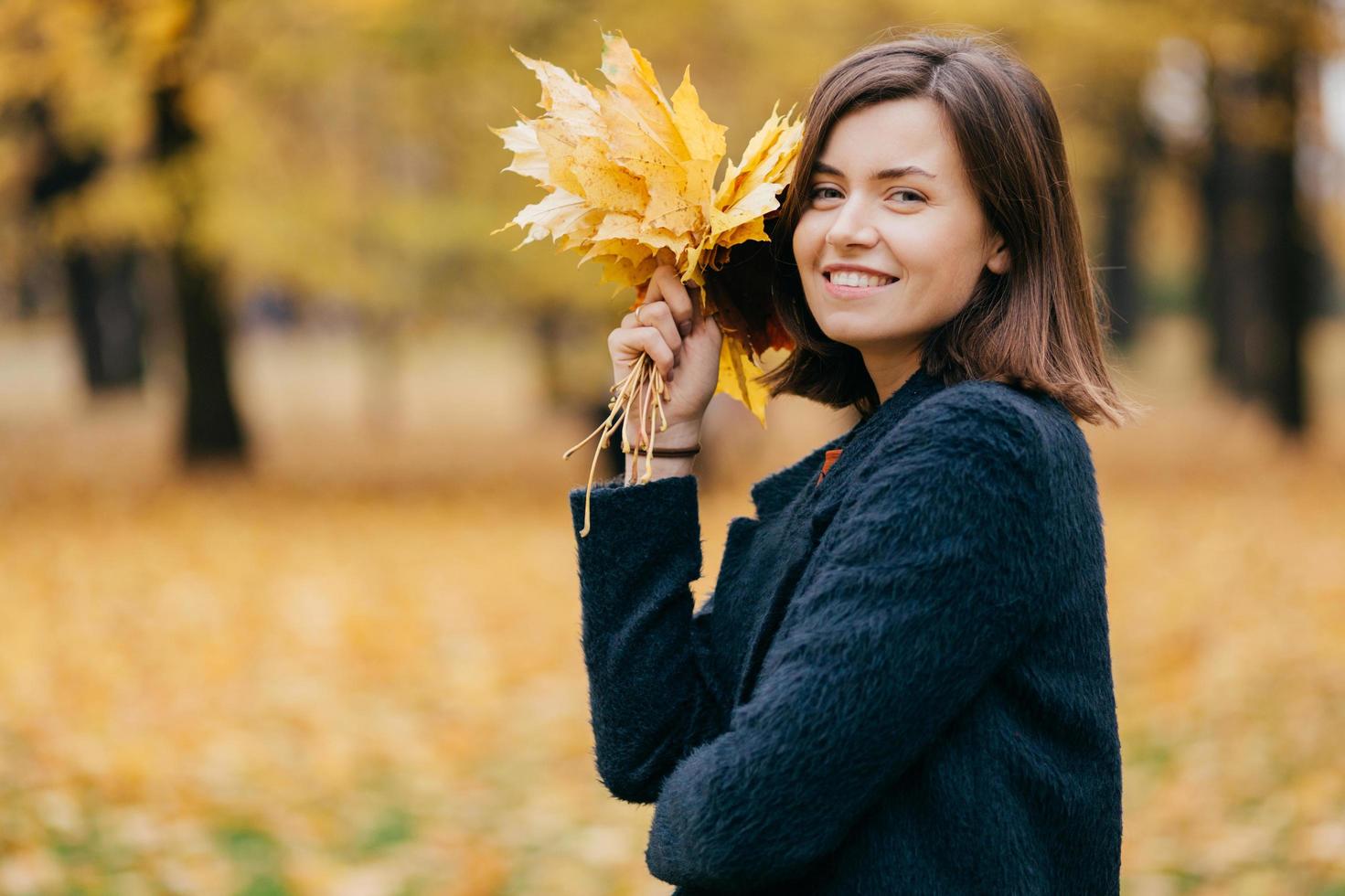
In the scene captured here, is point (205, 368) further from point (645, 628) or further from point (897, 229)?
point (897, 229)

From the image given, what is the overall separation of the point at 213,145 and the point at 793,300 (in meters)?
10.7

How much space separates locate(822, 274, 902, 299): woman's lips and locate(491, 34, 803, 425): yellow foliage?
5.3 inches

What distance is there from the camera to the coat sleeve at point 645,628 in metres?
1.82

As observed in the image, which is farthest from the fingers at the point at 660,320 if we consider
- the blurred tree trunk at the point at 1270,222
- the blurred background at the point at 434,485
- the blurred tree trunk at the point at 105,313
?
the blurred tree trunk at the point at 105,313

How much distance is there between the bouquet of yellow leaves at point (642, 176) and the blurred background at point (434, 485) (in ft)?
1.23

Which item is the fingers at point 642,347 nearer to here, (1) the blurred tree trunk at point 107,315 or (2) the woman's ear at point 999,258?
(2) the woman's ear at point 999,258

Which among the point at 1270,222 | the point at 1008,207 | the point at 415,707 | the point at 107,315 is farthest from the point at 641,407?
the point at 107,315

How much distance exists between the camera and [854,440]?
176cm

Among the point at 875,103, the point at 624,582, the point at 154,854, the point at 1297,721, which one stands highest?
the point at 875,103

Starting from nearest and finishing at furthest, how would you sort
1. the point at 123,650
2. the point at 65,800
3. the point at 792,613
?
the point at 792,613
the point at 65,800
the point at 123,650

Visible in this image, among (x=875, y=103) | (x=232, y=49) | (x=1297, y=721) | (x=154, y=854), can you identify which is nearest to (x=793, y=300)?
(x=875, y=103)

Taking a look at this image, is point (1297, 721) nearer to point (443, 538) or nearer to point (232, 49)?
point (443, 538)

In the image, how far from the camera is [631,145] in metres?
1.85

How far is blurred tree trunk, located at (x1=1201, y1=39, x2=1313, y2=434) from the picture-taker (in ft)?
41.7
